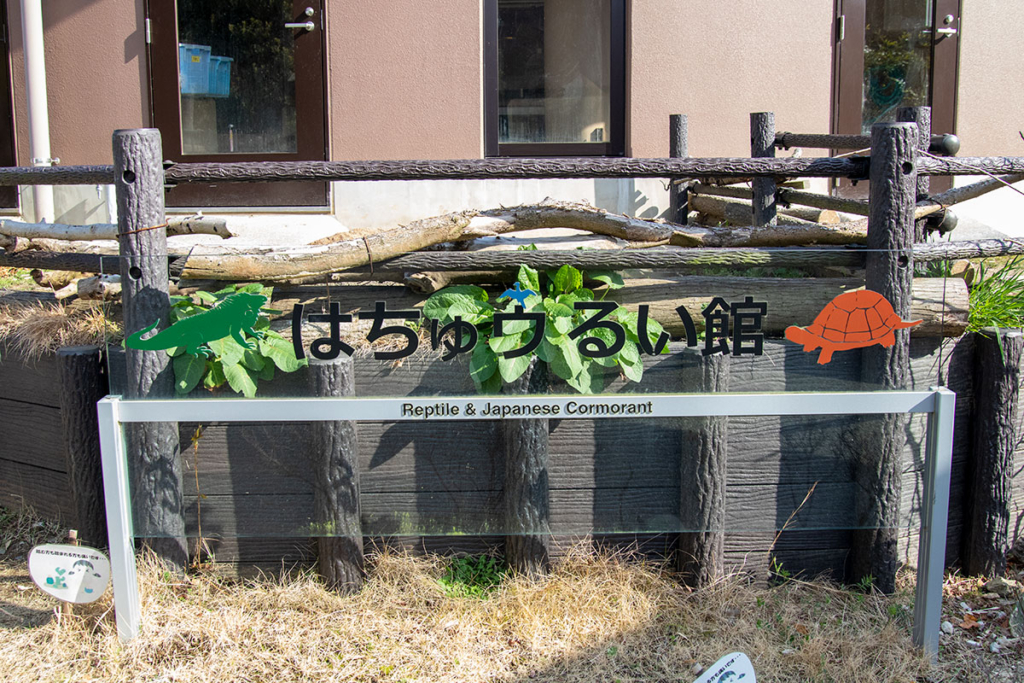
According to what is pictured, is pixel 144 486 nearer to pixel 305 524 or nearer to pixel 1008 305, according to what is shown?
pixel 305 524

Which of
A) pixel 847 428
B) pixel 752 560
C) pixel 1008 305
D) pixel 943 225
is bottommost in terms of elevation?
pixel 752 560

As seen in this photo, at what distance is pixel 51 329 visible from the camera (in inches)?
131

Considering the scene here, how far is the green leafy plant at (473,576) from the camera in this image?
3.09 metres

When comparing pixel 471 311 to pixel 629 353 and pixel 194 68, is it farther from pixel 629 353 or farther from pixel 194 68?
pixel 194 68

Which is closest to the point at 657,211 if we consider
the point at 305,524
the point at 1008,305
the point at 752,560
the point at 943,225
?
the point at 943,225

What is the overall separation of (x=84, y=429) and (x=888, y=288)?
9.35 ft

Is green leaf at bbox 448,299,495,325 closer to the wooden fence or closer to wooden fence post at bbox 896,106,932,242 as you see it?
the wooden fence

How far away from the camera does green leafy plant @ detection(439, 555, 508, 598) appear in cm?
309

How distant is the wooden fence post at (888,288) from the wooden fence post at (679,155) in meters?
3.43

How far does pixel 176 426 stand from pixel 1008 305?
3180 mm

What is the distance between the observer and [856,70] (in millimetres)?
7336

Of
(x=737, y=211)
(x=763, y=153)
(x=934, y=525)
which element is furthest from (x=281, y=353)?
(x=763, y=153)

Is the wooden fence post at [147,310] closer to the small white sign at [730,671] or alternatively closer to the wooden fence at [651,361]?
the wooden fence at [651,361]

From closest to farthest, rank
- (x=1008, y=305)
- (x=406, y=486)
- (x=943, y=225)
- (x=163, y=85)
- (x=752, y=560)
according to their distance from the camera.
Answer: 1. (x=406, y=486)
2. (x=752, y=560)
3. (x=1008, y=305)
4. (x=943, y=225)
5. (x=163, y=85)
